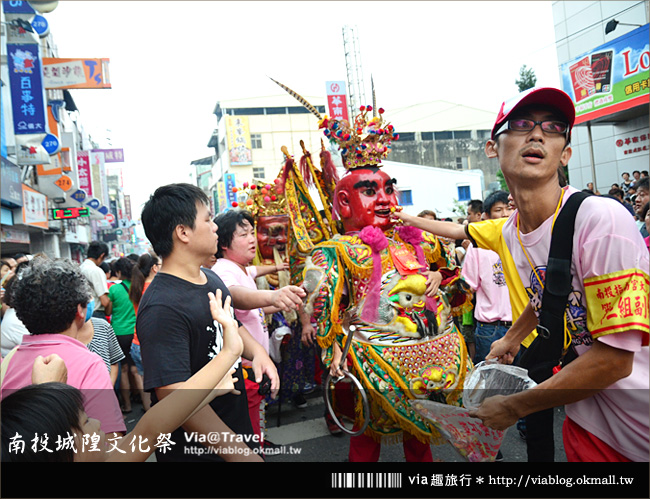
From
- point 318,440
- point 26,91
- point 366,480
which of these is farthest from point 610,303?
point 26,91

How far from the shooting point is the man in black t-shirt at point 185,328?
1564mm

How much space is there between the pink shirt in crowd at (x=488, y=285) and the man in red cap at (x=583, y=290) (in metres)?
2.02

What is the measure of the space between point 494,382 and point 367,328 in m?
1.05

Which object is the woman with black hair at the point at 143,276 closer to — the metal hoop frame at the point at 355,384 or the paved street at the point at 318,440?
the paved street at the point at 318,440

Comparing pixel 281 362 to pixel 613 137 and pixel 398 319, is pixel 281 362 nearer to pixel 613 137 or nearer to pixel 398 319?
pixel 398 319

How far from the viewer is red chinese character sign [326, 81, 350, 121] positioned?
52.3ft

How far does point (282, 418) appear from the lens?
Result: 14.8ft

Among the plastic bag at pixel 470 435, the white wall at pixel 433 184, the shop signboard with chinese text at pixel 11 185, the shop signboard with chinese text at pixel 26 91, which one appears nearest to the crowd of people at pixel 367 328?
the plastic bag at pixel 470 435

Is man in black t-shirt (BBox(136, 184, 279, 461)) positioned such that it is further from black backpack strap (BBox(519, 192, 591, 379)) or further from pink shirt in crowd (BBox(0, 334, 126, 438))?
black backpack strap (BBox(519, 192, 591, 379))

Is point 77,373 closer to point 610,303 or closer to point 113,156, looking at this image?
point 610,303

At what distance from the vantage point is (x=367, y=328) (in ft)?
8.79

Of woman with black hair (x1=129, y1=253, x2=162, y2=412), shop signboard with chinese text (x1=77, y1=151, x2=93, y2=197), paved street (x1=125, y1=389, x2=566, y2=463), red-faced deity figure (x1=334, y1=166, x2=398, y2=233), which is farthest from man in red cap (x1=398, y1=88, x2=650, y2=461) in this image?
shop signboard with chinese text (x1=77, y1=151, x2=93, y2=197)

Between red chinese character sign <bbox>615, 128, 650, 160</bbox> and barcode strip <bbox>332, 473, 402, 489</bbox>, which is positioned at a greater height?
red chinese character sign <bbox>615, 128, 650, 160</bbox>

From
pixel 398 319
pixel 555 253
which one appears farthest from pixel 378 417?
pixel 555 253
